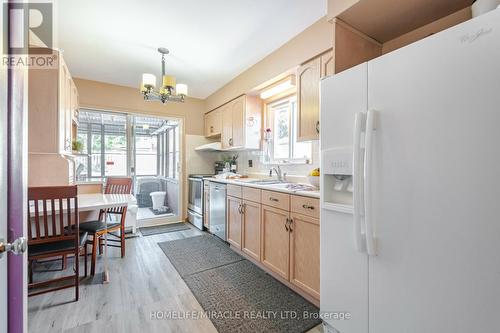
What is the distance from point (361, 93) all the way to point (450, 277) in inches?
34.1

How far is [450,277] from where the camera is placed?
2.66ft

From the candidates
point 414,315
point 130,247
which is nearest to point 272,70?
point 414,315

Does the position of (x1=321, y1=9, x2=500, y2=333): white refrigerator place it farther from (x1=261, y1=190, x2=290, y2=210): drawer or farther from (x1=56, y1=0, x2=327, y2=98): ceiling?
(x1=56, y1=0, x2=327, y2=98): ceiling

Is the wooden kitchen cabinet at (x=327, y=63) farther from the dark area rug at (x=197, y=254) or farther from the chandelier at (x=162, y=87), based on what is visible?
the dark area rug at (x=197, y=254)

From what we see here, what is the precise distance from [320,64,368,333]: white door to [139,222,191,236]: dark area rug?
3.06 meters

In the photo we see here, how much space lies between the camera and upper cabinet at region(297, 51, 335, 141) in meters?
2.05

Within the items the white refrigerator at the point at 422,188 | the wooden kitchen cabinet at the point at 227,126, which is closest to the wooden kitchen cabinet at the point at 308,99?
the white refrigerator at the point at 422,188

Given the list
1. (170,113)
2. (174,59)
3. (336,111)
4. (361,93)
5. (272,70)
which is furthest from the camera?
(170,113)

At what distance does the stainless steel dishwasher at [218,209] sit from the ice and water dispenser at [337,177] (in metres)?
1.92

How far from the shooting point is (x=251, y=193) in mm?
2479

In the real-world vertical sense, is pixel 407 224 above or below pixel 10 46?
below

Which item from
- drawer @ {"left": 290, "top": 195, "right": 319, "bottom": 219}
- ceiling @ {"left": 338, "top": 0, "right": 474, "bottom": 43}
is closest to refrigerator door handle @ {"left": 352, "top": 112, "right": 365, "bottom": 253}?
drawer @ {"left": 290, "top": 195, "right": 319, "bottom": 219}

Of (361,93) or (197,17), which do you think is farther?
(197,17)

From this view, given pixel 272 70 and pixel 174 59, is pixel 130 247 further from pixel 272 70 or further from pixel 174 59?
pixel 272 70
